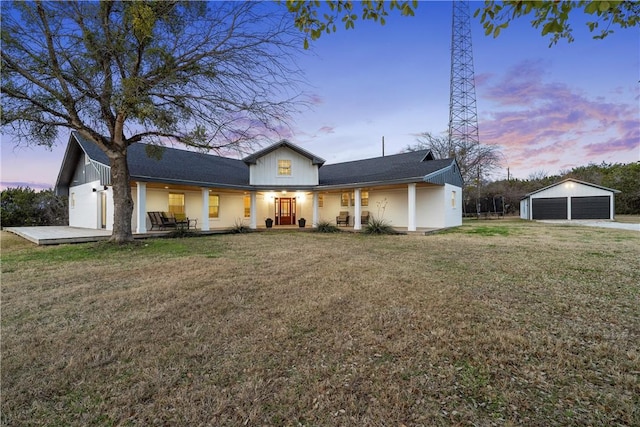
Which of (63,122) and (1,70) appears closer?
(1,70)

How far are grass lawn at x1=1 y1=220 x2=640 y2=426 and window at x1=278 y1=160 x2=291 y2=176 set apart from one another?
11.2m

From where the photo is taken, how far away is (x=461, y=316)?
331 centimetres

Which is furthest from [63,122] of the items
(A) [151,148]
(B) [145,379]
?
(B) [145,379]

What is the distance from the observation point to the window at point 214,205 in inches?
609

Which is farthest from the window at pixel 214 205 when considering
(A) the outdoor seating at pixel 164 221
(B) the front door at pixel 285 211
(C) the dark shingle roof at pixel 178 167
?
(B) the front door at pixel 285 211

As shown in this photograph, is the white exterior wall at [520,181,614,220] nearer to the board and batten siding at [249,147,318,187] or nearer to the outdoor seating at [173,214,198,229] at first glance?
the board and batten siding at [249,147,318,187]

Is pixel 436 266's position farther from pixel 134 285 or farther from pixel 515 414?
pixel 134 285

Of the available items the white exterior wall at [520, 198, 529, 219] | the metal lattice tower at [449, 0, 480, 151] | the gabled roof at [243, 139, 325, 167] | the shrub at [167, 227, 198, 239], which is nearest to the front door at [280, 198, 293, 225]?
the gabled roof at [243, 139, 325, 167]

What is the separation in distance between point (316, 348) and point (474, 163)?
30551 mm

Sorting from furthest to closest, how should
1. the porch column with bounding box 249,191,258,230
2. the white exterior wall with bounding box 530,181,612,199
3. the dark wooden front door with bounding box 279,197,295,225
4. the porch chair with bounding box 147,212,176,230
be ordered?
the white exterior wall with bounding box 530,181,612,199 < the dark wooden front door with bounding box 279,197,295,225 < the porch column with bounding box 249,191,258,230 < the porch chair with bounding box 147,212,176,230

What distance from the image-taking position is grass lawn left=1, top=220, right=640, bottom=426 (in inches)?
73.3

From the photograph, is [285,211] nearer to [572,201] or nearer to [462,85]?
[462,85]

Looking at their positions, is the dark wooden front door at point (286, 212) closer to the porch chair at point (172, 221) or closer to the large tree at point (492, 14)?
the porch chair at point (172, 221)

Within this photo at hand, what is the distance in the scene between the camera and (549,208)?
73.9 feet
